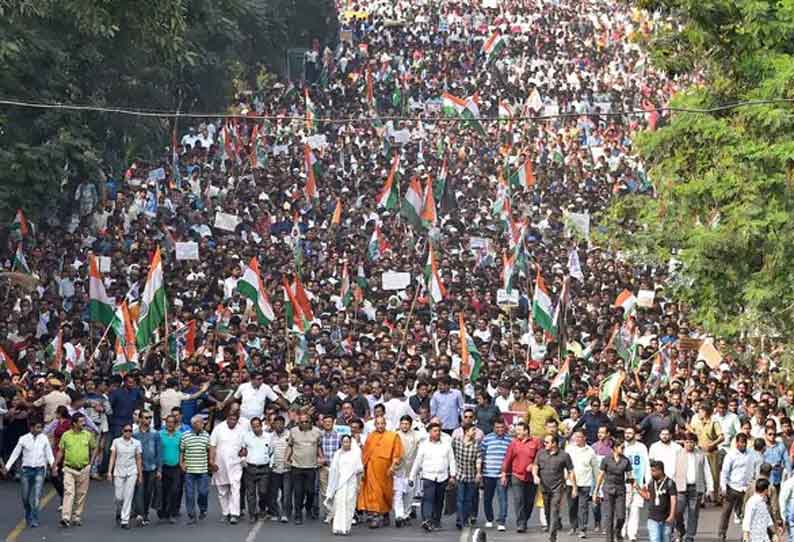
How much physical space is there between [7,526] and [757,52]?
10498 millimetres

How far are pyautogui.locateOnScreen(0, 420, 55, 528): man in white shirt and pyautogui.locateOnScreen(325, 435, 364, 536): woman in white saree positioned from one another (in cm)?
293

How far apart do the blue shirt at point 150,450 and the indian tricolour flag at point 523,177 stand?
72.4 ft

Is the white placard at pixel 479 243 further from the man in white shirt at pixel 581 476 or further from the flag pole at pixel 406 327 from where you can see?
the man in white shirt at pixel 581 476

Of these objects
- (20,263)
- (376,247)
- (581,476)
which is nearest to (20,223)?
(20,263)

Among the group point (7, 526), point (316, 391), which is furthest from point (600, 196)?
point (7, 526)

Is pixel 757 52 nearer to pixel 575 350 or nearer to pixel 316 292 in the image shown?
pixel 575 350

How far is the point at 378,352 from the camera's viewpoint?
3225 cm

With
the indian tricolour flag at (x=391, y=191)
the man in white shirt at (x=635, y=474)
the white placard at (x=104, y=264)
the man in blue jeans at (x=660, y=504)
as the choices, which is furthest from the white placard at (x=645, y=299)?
the man in blue jeans at (x=660, y=504)

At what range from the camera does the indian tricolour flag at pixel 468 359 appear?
103ft

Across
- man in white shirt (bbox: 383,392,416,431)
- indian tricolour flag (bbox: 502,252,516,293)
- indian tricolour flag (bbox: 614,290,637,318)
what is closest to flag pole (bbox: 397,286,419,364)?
indian tricolour flag (bbox: 502,252,516,293)

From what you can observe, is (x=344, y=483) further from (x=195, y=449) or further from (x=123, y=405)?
(x=123, y=405)

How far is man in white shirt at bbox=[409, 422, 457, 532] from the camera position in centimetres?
2542

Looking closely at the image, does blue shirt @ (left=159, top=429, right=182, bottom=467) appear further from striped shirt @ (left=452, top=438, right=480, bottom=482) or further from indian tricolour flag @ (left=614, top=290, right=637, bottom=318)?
indian tricolour flag @ (left=614, top=290, right=637, bottom=318)

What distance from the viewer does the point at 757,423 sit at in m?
26.7
